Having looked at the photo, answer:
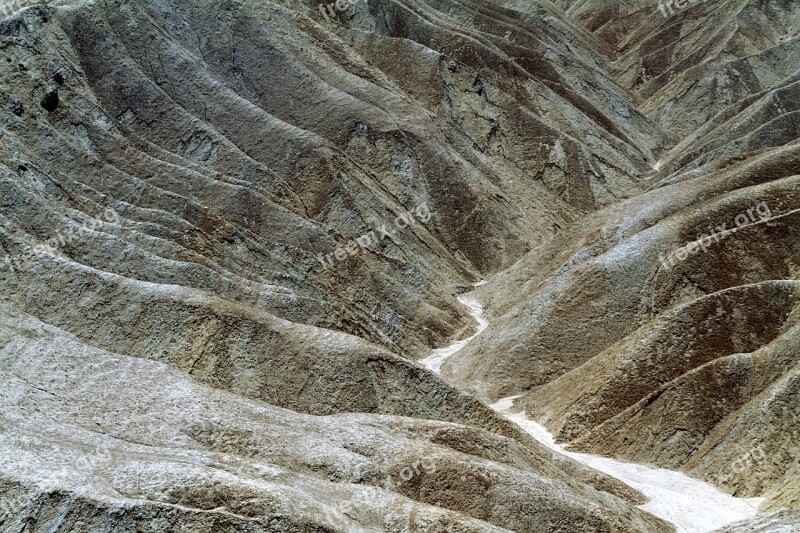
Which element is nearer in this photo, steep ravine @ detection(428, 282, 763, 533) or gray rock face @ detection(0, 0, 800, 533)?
gray rock face @ detection(0, 0, 800, 533)

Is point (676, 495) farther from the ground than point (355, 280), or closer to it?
farther from the ground

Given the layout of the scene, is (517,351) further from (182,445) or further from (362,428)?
(182,445)

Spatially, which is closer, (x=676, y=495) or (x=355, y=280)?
(x=676, y=495)

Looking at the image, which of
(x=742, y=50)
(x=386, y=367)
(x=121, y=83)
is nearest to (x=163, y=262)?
(x=386, y=367)

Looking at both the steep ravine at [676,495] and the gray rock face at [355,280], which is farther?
the steep ravine at [676,495]
